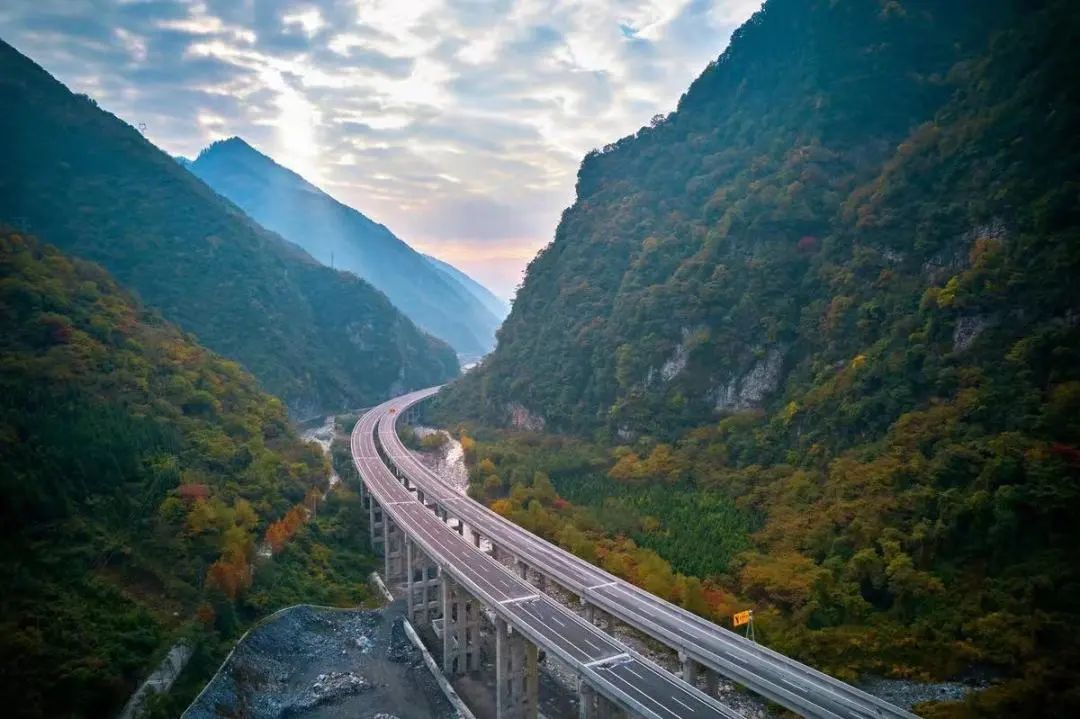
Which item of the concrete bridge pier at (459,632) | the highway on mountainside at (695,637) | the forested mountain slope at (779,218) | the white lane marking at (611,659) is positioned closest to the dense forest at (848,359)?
the forested mountain slope at (779,218)

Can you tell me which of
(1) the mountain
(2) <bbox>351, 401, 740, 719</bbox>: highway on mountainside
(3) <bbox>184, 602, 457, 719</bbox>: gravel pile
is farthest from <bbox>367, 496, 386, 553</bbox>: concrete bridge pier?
(1) the mountain

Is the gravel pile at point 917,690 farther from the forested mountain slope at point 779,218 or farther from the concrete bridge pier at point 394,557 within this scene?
the concrete bridge pier at point 394,557

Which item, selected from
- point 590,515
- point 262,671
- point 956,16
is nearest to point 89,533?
point 262,671

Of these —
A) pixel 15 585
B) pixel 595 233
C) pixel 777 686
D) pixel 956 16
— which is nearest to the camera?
pixel 777 686

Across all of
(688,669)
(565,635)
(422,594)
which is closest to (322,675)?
(422,594)

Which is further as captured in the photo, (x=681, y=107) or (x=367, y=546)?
(x=681, y=107)

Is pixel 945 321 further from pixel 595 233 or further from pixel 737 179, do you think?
pixel 595 233

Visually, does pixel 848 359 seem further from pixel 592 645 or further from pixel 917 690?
pixel 592 645

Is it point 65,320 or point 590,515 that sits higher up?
point 65,320
